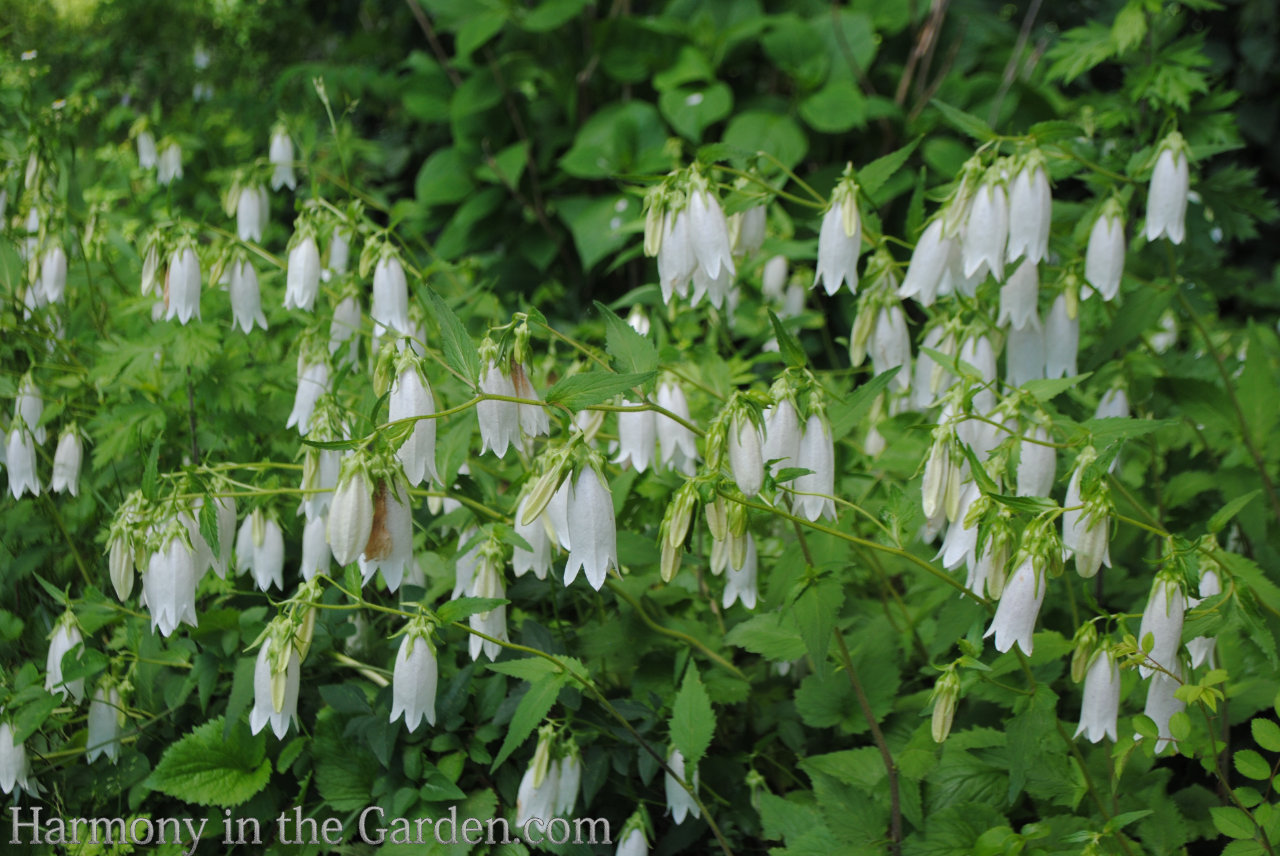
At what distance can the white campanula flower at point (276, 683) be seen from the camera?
5.67ft

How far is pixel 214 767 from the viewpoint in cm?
217

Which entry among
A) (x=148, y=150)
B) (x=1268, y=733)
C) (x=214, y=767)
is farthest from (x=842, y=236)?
(x=148, y=150)

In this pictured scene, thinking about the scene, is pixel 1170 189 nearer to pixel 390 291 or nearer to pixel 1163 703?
pixel 1163 703

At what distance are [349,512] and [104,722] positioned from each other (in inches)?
44.8

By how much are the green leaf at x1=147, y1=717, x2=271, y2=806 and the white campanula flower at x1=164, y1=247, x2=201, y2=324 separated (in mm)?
970

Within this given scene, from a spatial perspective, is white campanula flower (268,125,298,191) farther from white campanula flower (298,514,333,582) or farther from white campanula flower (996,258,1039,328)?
white campanula flower (996,258,1039,328)

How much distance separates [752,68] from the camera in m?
6.11

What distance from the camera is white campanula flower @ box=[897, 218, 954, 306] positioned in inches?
83.4

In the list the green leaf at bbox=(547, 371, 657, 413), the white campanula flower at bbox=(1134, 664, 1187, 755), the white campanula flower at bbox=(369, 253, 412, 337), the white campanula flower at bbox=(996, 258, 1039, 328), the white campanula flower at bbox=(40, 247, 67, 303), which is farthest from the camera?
the white campanula flower at bbox=(40, 247, 67, 303)

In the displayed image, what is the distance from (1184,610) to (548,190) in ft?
16.9

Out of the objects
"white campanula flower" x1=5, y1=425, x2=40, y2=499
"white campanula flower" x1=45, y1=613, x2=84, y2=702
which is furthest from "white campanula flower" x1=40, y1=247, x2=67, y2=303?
"white campanula flower" x1=45, y1=613, x2=84, y2=702

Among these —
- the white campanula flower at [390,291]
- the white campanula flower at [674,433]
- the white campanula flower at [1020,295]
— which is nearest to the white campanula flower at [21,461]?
the white campanula flower at [390,291]

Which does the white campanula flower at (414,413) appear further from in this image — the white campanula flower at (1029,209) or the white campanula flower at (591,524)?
the white campanula flower at (1029,209)

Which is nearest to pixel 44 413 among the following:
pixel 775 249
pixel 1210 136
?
pixel 775 249
